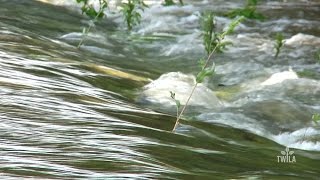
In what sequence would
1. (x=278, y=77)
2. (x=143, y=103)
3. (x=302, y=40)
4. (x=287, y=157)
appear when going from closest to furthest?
1. (x=287, y=157)
2. (x=143, y=103)
3. (x=278, y=77)
4. (x=302, y=40)

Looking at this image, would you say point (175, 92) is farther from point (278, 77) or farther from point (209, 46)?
point (278, 77)

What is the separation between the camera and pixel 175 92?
471 cm

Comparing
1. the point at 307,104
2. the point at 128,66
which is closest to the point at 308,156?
the point at 307,104

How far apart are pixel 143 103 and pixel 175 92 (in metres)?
0.36

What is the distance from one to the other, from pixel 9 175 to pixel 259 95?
9.78 ft

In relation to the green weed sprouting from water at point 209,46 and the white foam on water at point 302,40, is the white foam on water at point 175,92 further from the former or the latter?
the white foam on water at point 302,40

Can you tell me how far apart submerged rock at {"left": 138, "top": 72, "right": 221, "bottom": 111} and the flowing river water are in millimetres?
11

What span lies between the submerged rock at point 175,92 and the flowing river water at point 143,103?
11mm

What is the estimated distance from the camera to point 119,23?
8.48 meters

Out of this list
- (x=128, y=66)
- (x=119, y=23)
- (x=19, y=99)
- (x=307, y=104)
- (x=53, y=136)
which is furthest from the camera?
(x=119, y=23)

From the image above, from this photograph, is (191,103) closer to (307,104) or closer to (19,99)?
(307,104)

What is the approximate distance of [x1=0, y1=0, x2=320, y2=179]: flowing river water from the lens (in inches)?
104

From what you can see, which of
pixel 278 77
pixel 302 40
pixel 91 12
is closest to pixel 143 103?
pixel 278 77

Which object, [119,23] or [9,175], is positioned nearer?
[9,175]
